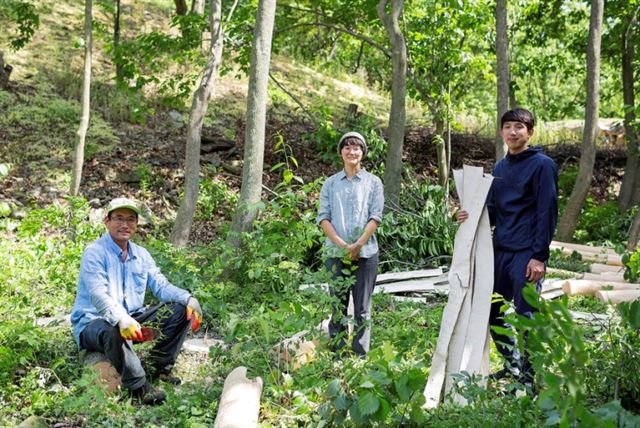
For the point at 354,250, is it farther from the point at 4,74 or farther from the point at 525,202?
the point at 4,74

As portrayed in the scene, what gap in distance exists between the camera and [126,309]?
5.58m

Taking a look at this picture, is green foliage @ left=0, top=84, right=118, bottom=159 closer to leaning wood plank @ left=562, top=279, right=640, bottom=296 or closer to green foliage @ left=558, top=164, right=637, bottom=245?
leaning wood plank @ left=562, top=279, right=640, bottom=296

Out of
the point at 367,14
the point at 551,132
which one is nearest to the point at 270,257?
the point at 367,14

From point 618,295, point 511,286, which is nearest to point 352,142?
point 511,286

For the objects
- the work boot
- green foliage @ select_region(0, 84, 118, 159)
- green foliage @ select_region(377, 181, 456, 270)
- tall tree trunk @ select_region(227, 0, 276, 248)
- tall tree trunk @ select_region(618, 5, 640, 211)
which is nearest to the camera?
the work boot

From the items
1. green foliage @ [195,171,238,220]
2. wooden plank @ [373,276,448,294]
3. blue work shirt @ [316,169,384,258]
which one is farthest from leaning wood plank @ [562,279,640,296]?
green foliage @ [195,171,238,220]

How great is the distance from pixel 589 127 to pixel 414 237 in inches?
178

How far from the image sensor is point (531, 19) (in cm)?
1627

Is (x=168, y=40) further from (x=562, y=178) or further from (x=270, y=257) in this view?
(x=562, y=178)

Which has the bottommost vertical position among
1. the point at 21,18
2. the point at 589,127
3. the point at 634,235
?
the point at 634,235

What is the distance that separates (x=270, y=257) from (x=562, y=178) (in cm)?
1026

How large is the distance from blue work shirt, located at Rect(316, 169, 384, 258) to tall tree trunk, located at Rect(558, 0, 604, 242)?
7.96 meters

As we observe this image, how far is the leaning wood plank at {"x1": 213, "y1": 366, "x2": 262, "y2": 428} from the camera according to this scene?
→ 4.21m

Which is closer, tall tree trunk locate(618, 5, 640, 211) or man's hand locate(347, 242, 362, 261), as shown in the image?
man's hand locate(347, 242, 362, 261)
